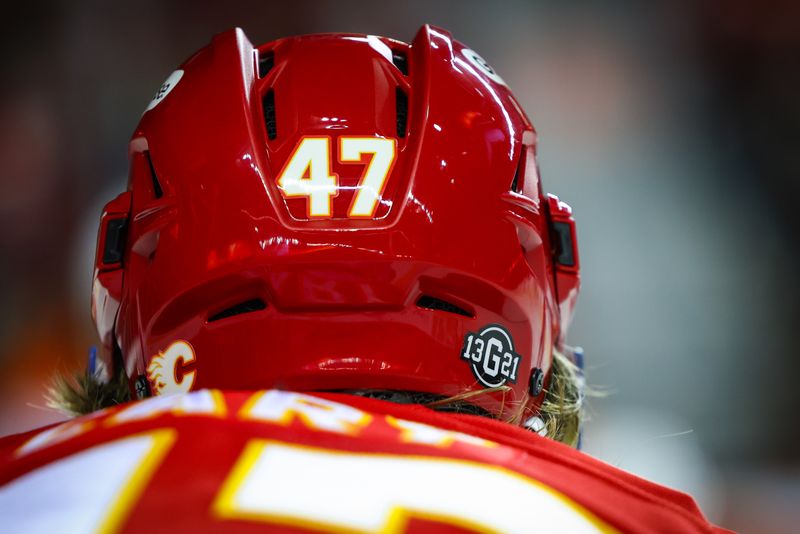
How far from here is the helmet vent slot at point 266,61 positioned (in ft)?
3.61

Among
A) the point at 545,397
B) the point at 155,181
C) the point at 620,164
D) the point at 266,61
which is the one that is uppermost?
the point at 266,61

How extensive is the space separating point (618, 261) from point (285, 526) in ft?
10.8

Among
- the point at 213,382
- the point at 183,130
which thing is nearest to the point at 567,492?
the point at 213,382

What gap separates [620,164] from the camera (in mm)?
3652

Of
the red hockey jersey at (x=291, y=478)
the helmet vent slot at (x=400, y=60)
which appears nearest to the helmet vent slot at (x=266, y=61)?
the helmet vent slot at (x=400, y=60)

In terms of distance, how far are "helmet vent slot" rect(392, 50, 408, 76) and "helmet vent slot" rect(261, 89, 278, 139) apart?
0.52 feet

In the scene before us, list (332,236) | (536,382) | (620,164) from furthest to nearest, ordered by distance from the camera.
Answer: (620,164), (536,382), (332,236)

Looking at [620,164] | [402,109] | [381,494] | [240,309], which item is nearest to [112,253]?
[240,309]

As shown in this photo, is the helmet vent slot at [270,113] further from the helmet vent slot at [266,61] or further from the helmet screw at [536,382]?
the helmet screw at [536,382]

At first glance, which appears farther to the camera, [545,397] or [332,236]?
[545,397]

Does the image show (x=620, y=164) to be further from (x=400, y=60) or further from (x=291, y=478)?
(x=291, y=478)

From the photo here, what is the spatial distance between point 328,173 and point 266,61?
0.26 metres

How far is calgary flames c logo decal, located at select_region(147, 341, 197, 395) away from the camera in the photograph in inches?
36.4

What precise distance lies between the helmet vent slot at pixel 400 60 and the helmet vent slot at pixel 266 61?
0.15 meters
